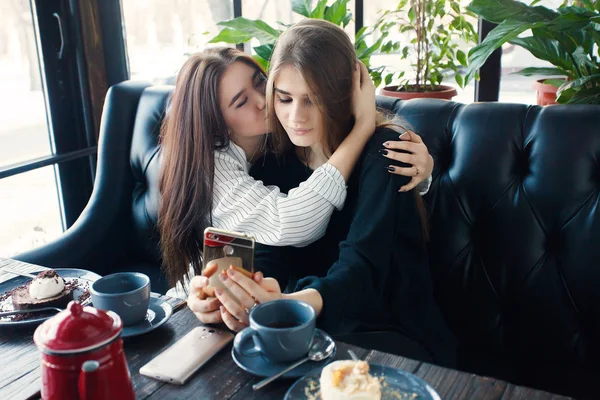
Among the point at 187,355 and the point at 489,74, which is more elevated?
the point at 489,74

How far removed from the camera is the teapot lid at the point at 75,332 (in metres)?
0.66

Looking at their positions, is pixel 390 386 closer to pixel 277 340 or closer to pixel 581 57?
pixel 277 340

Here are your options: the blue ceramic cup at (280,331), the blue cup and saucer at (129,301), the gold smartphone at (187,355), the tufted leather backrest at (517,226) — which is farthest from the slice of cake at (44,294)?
the tufted leather backrest at (517,226)

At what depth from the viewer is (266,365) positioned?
85 centimetres

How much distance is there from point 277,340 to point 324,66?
0.65 metres

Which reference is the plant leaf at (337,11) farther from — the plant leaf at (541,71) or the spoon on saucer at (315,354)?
the spoon on saucer at (315,354)

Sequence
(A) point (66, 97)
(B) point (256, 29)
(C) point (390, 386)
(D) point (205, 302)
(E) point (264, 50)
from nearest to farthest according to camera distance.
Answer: (C) point (390, 386) → (D) point (205, 302) → (E) point (264, 50) → (B) point (256, 29) → (A) point (66, 97)

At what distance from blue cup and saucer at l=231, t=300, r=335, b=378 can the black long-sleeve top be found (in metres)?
0.20

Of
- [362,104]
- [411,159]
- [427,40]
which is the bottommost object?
[411,159]

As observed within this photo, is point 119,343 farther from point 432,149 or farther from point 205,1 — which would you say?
point 205,1

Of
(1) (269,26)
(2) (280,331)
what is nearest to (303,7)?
(1) (269,26)

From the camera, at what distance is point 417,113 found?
5.02ft

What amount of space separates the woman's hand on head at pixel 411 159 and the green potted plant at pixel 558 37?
60 centimetres

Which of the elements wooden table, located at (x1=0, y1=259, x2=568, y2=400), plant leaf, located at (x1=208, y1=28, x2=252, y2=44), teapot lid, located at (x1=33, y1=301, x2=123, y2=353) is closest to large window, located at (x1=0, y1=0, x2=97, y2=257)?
plant leaf, located at (x1=208, y1=28, x2=252, y2=44)
